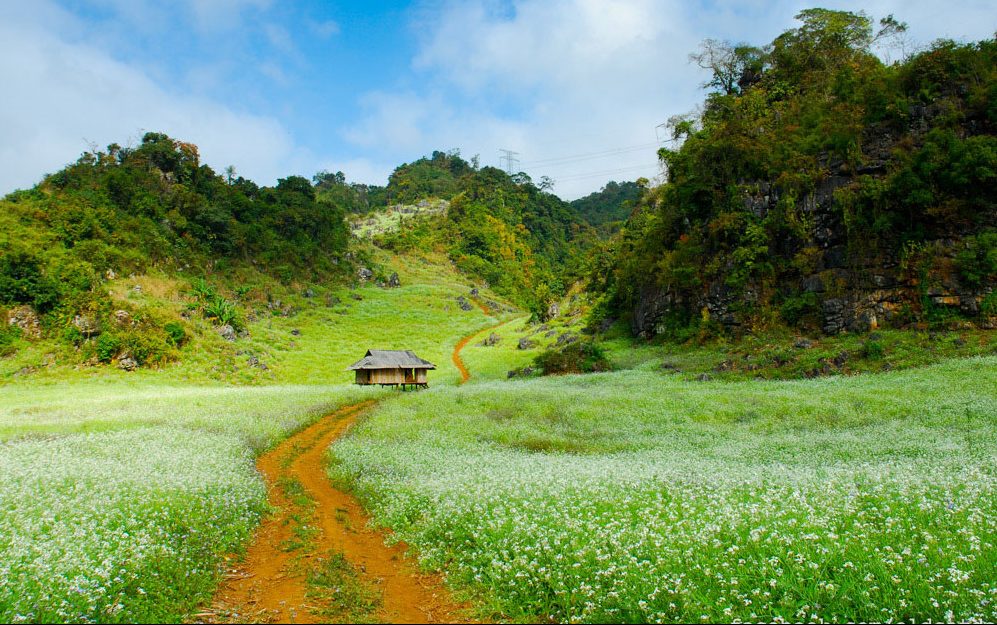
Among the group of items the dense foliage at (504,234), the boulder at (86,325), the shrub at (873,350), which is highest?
the dense foliage at (504,234)

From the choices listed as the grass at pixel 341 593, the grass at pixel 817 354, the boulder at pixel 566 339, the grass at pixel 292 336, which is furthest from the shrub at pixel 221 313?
the grass at pixel 341 593

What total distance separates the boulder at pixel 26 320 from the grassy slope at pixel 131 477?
199 centimetres

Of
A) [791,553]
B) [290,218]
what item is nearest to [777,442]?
[791,553]

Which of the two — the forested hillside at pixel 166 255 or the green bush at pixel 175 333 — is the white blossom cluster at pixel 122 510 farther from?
the forested hillside at pixel 166 255

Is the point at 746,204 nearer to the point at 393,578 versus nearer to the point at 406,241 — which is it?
the point at 393,578

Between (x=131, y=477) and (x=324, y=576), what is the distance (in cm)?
804

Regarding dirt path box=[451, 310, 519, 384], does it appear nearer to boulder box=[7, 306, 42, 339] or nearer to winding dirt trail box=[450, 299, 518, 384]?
winding dirt trail box=[450, 299, 518, 384]

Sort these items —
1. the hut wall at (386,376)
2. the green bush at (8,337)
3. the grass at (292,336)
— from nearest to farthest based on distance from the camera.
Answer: the hut wall at (386,376), the green bush at (8,337), the grass at (292,336)

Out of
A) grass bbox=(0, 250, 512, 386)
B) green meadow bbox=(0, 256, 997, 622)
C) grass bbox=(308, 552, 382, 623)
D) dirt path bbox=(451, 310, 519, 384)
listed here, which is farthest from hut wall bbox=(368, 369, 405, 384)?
grass bbox=(308, 552, 382, 623)

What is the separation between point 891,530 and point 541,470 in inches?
317

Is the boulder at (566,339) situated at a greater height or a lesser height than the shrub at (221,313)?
lesser

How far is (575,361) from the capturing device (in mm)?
46938

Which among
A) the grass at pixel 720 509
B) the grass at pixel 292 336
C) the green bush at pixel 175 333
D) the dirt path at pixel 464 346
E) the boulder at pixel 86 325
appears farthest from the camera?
the dirt path at pixel 464 346

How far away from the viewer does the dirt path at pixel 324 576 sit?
845 cm
